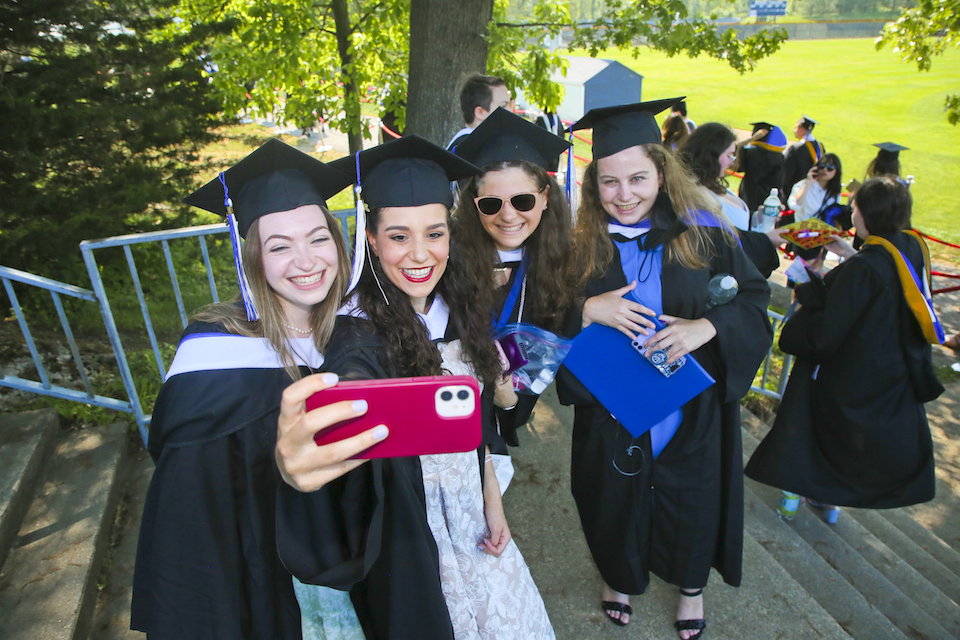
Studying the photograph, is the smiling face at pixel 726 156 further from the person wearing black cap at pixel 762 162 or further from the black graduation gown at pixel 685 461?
the person wearing black cap at pixel 762 162

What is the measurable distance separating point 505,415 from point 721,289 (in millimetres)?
1004

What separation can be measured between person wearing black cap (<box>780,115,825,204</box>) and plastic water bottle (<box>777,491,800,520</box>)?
5963 mm

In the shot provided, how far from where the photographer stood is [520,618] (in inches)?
73.2

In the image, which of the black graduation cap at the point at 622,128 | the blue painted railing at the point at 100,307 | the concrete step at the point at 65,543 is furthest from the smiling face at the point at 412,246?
the concrete step at the point at 65,543

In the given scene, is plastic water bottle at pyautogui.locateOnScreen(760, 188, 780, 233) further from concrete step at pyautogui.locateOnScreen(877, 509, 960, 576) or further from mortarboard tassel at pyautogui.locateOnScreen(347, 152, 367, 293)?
mortarboard tassel at pyautogui.locateOnScreen(347, 152, 367, 293)

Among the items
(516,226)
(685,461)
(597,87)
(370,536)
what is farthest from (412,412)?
(597,87)

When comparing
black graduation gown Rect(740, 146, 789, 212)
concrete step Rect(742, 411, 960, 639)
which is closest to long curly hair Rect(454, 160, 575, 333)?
concrete step Rect(742, 411, 960, 639)

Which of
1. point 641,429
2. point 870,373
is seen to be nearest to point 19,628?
point 641,429

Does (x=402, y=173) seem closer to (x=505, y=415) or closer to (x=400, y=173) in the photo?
(x=400, y=173)

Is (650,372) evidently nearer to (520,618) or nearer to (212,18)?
(520,618)

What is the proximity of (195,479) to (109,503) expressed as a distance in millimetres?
1926

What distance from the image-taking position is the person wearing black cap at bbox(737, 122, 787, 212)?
724 cm

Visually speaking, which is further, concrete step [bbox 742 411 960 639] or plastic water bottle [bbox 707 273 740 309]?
concrete step [bbox 742 411 960 639]

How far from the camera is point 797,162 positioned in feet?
27.6
